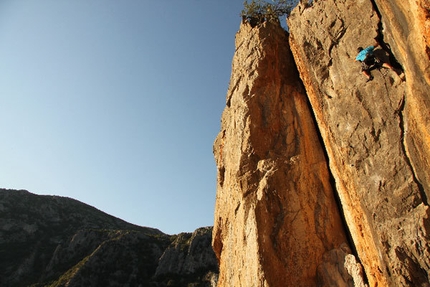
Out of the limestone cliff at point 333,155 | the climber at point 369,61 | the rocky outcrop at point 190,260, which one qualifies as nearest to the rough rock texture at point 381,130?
the limestone cliff at point 333,155

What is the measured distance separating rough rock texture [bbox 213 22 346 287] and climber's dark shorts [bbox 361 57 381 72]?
Answer: 3.88m

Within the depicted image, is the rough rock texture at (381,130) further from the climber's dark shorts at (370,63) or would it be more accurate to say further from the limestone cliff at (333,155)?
the climber's dark shorts at (370,63)

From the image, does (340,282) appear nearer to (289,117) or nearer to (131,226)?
(289,117)

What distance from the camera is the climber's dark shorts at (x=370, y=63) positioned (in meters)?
10.7

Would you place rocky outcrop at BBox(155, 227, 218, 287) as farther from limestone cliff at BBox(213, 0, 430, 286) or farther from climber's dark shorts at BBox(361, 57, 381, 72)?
climber's dark shorts at BBox(361, 57, 381, 72)

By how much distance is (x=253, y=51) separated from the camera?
17.0 metres

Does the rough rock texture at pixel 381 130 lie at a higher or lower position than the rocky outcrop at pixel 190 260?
lower

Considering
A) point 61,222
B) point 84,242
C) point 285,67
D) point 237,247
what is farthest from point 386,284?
point 61,222

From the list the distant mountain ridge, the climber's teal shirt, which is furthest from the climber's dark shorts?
the distant mountain ridge

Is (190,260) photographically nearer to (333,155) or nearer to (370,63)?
(333,155)

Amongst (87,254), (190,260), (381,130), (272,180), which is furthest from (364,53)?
(87,254)

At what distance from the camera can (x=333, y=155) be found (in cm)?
1227

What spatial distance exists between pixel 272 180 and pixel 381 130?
14.7ft

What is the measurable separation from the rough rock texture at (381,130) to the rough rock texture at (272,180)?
3.44ft
